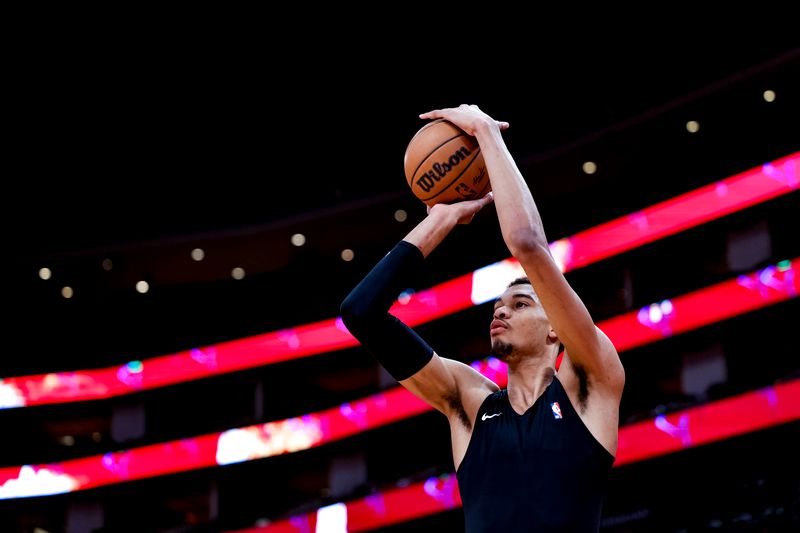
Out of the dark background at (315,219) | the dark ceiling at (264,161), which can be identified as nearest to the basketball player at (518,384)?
the dark background at (315,219)

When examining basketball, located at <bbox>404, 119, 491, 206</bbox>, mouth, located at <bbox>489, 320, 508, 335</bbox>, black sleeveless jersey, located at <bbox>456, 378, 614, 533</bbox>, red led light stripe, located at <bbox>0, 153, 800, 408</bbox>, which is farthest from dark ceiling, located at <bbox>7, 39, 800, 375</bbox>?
black sleeveless jersey, located at <bbox>456, 378, 614, 533</bbox>

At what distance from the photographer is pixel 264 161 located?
2006 cm

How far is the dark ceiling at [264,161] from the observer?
17.2 metres

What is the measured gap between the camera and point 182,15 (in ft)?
51.2

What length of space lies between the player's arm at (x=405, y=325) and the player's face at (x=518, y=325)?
0.18 m

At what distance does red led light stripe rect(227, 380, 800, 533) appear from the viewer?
13.6 metres

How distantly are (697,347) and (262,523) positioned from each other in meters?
9.06

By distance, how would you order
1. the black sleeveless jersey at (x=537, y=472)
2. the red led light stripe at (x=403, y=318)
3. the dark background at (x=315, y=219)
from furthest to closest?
the dark background at (x=315, y=219), the red led light stripe at (x=403, y=318), the black sleeveless jersey at (x=537, y=472)

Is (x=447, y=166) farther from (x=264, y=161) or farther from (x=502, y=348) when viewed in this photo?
(x=264, y=161)

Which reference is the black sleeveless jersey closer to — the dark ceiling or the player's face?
the player's face

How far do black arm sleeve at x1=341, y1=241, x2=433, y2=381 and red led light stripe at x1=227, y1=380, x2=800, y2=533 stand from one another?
11829 millimetres

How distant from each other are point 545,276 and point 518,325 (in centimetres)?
52

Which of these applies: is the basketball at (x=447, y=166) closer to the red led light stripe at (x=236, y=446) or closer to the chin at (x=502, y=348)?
the chin at (x=502, y=348)

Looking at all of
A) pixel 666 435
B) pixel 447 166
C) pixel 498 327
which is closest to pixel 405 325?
pixel 498 327
